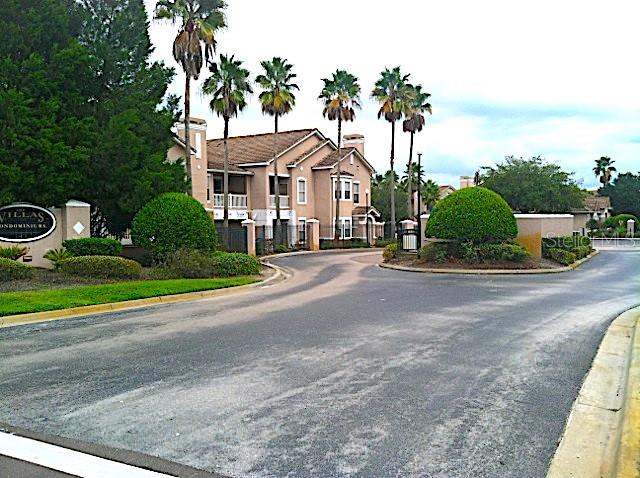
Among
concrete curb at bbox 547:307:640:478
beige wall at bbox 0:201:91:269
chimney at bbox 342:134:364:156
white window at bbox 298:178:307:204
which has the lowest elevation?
concrete curb at bbox 547:307:640:478

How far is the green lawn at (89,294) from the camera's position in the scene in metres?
13.8

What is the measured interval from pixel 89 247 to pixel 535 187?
4399cm

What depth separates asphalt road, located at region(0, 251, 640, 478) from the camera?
5.34 m

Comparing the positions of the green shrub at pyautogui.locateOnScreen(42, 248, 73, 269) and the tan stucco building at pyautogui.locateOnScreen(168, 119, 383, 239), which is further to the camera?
the tan stucco building at pyautogui.locateOnScreen(168, 119, 383, 239)

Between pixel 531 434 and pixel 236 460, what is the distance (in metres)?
2.73

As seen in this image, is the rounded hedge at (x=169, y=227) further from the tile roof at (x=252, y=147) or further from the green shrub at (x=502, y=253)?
the tile roof at (x=252, y=147)

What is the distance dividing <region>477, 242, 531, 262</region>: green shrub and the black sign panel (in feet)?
55.9

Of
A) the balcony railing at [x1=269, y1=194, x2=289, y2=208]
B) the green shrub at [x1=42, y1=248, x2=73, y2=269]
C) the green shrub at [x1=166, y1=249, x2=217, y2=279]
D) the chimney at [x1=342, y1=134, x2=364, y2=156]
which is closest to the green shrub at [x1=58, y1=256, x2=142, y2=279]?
the green shrub at [x1=42, y1=248, x2=73, y2=269]

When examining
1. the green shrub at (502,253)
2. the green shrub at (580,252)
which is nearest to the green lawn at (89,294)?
the green shrub at (502,253)

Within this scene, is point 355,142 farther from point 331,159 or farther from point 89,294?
point 89,294

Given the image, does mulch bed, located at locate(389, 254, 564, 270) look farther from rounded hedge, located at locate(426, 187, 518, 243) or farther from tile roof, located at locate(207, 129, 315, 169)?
tile roof, located at locate(207, 129, 315, 169)

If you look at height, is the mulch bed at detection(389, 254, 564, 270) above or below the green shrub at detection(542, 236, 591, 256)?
below

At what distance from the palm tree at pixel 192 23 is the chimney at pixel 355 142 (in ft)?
94.8

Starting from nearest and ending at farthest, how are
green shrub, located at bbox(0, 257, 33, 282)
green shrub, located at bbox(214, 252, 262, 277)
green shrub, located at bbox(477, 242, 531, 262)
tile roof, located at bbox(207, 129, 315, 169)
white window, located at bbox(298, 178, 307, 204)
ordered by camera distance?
green shrub, located at bbox(0, 257, 33, 282) < green shrub, located at bbox(214, 252, 262, 277) < green shrub, located at bbox(477, 242, 531, 262) < tile roof, located at bbox(207, 129, 315, 169) < white window, located at bbox(298, 178, 307, 204)
